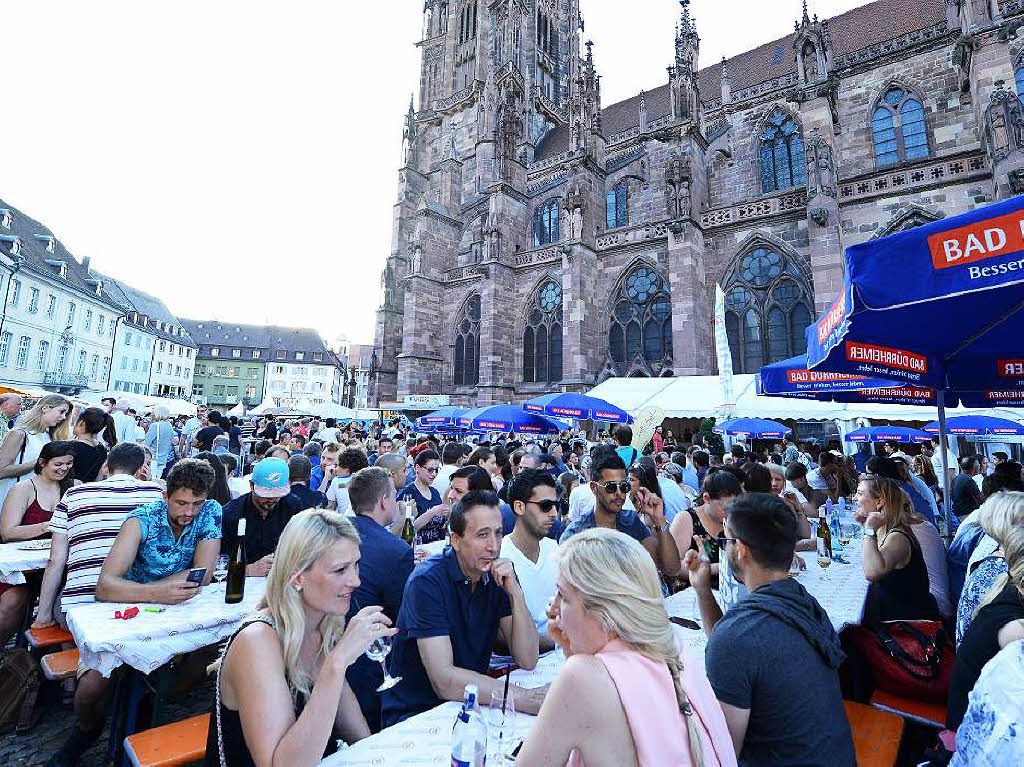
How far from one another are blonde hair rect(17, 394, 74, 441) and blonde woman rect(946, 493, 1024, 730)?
7776 mm

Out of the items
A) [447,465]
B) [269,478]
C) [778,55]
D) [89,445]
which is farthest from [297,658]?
[778,55]

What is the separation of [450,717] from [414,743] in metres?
0.22

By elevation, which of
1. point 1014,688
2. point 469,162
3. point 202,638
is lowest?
point 202,638

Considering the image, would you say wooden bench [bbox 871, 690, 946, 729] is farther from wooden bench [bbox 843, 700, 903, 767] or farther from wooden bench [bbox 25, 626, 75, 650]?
wooden bench [bbox 25, 626, 75, 650]

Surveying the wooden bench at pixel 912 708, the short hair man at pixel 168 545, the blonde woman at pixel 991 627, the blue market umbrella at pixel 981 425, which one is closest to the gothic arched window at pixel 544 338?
the blue market umbrella at pixel 981 425

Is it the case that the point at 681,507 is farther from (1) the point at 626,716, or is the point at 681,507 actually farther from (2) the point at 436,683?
(1) the point at 626,716

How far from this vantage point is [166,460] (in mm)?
10758

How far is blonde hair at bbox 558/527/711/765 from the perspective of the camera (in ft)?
4.65

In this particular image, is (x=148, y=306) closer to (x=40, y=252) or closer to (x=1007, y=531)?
(x=40, y=252)

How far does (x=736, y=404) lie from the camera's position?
37.7 feet

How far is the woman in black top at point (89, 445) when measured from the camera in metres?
5.25

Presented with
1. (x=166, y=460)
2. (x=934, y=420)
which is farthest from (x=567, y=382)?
(x=166, y=460)

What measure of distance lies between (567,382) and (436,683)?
17.2 metres

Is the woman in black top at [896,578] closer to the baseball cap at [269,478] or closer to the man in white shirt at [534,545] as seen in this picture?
the man in white shirt at [534,545]
